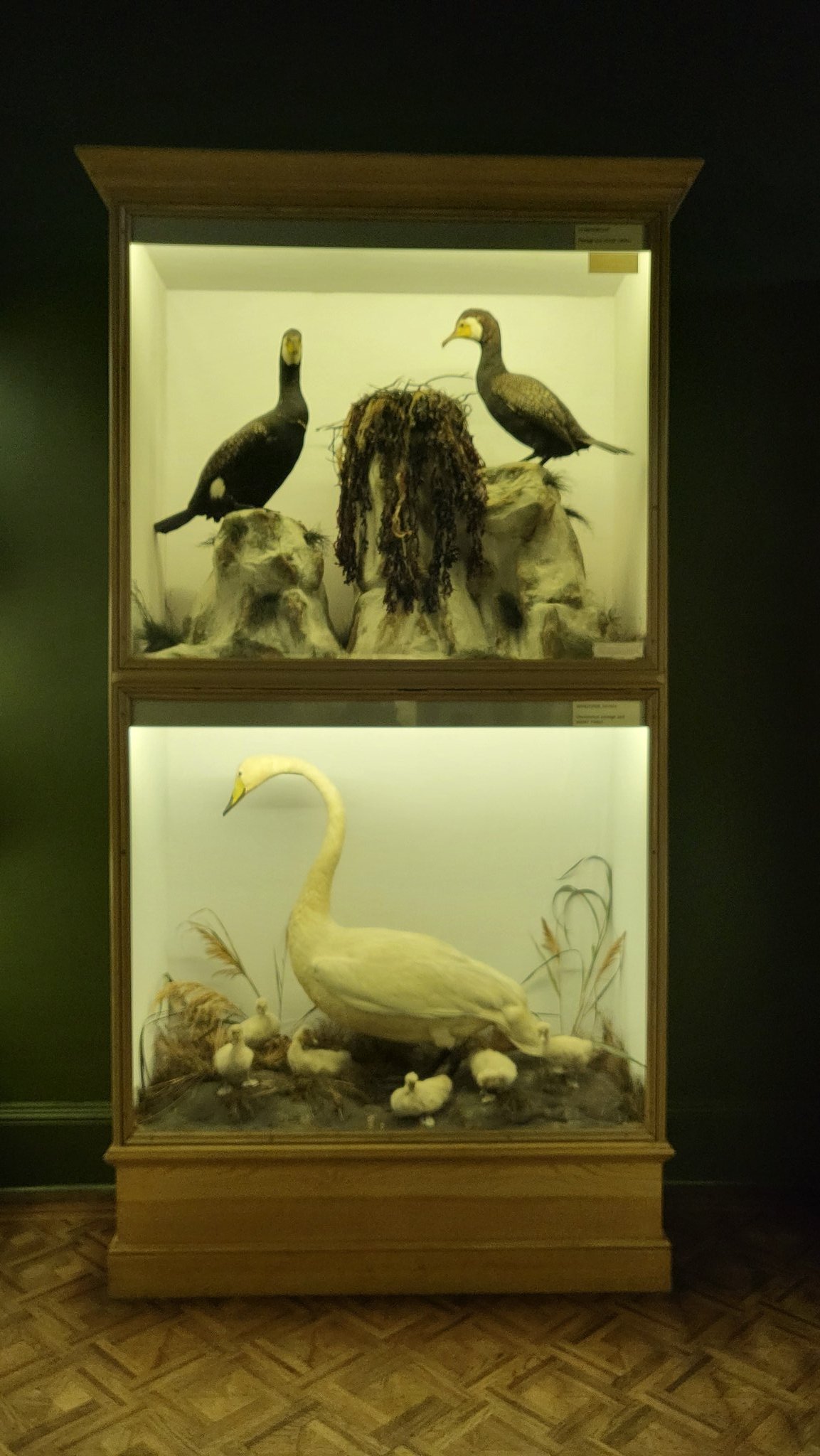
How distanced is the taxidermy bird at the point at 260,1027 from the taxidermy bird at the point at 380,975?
97mm

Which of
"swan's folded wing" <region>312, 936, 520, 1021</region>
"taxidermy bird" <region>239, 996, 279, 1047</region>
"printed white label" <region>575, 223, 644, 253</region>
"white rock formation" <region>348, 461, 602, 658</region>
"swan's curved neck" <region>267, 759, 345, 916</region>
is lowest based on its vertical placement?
"taxidermy bird" <region>239, 996, 279, 1047</region>

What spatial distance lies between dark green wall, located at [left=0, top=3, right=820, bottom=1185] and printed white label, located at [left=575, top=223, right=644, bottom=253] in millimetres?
495

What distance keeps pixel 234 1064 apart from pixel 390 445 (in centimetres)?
127

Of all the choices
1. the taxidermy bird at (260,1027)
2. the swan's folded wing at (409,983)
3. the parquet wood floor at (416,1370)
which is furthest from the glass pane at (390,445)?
the parquet wood floor at (416,1370)

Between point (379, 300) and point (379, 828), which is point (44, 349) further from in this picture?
point (379, 828)

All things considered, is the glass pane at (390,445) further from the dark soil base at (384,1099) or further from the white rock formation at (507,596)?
the dark soil base at (384,1099)

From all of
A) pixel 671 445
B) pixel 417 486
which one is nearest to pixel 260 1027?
pixel 417 486

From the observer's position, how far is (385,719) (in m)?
1.98

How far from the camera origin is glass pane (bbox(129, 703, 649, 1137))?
2.04 meters

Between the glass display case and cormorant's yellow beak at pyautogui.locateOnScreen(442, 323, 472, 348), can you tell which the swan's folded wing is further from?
cormorant's yellow beak at pyautogui.locateOnScreen(442, 323, 472, 348)

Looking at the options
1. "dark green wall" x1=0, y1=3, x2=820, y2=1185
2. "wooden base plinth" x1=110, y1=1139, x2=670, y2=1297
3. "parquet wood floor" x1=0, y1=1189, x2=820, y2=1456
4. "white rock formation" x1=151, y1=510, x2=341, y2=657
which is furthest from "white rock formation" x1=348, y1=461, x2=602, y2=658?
"parquet wood floor" x1=0, y1=1189, x2=820, y2=1456

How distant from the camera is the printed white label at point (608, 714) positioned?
Answer: 1980 mm

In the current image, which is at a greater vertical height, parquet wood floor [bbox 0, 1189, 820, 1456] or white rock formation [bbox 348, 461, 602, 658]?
white rock formation [bbox 348, 461, 602, 658]

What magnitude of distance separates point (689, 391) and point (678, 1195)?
1.94m
